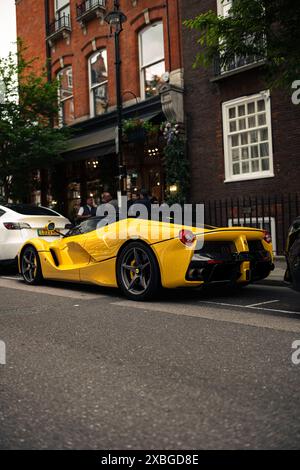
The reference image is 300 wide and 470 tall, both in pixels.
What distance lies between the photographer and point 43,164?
15.9 metres

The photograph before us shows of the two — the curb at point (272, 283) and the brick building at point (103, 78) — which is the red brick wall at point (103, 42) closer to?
the brick building at point (103, 78)

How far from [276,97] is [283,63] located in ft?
13.4

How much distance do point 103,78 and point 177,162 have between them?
558 centimetres

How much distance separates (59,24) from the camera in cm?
1822

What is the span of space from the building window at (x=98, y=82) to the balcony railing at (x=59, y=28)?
1745mm

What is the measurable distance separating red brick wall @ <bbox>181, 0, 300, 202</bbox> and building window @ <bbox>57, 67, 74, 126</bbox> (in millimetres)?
6348

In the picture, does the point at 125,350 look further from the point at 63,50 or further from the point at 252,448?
the point at 63,50

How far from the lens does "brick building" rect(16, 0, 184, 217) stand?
46.7ft

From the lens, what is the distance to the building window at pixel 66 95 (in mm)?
18375

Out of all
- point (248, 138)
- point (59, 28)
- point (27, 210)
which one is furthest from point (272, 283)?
point (59, 28)

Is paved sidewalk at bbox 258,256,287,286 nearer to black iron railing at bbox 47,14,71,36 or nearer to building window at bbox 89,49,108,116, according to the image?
building window at bbox 89,49,108,116

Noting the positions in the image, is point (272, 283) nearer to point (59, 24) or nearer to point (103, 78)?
point (103, 78)

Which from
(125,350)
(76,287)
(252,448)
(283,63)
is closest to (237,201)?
(283,63)

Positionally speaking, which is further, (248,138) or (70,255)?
(248,138)
